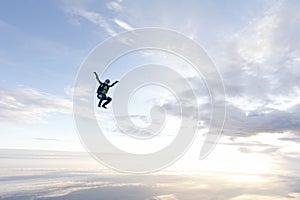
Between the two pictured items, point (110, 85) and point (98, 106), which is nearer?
point (110, 85)

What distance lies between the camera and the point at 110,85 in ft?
116

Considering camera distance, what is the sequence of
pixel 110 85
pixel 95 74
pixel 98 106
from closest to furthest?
1. pixel 95 74
2. pixel 110 85
3. pixel 98 106

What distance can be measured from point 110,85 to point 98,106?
491 cm

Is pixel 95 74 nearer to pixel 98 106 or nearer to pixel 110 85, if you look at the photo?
pixel 110 85

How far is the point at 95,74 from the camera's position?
32906 millimetres

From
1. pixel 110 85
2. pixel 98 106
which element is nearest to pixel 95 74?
pixel 110 85

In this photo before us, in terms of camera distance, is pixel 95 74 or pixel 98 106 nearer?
pixel 95 74

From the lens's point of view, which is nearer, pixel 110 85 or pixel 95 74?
pixel 95 74

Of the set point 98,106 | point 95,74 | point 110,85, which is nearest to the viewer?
point 95,74

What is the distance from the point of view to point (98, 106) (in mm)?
38281

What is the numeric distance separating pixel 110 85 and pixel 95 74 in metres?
3.29

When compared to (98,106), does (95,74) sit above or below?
above
